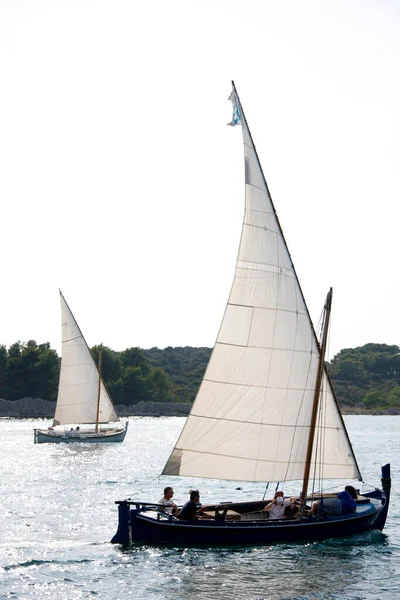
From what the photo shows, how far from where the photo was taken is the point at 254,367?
1144 inches

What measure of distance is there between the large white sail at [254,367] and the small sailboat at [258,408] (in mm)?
36

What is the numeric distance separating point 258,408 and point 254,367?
1.51m

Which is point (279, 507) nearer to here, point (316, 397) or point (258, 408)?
point (258, 408)

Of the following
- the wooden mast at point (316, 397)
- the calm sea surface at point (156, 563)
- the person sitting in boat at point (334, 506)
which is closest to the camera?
the calm sea surface at point (156, 563)

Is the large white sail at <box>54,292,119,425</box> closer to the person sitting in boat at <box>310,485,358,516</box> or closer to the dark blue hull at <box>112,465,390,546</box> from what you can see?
the dark blue hull at <box>112,465,390,546</box>

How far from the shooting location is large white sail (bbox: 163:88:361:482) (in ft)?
94.2

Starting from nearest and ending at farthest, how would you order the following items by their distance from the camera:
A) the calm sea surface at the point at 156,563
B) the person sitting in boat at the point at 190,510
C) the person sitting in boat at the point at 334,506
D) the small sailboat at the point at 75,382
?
the calm sea surface at the point at 156,563 < the person sitting in boat at the point at 190,510 < the person sitting in boat at the point at 334,506 < the small sailboat at the point at 75,382

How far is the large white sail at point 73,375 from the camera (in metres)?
79.4

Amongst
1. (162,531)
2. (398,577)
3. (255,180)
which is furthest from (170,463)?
(255,180)

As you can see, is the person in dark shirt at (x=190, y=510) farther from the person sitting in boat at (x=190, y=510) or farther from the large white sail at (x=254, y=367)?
the large white sail at (x=254, y=367)

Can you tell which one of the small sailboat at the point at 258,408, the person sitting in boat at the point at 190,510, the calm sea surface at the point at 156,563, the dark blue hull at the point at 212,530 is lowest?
the calm sea surface at the point at 156,563

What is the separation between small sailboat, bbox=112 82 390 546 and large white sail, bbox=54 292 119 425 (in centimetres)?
5079

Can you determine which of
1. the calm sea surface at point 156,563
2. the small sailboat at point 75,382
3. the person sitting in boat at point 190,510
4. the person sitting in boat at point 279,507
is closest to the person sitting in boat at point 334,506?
the person sitting in boat at point 279,507

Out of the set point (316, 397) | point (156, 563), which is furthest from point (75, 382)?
point (156, 563)
